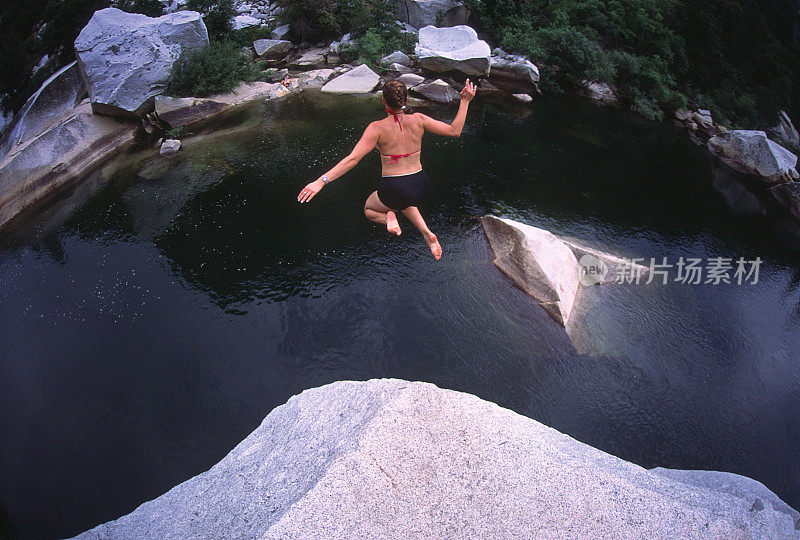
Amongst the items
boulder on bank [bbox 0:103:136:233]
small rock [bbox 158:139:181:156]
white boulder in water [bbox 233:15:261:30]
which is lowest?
small rock [bbox 158:139:181:156]

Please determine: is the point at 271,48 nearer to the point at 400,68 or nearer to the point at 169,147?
the point at 400,68

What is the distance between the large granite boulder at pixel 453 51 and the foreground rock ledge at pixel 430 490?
14045mm

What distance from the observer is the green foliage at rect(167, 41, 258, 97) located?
13.5m

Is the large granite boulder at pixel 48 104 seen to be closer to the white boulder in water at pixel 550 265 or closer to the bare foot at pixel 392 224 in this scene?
the bare foot at pixel 392 224

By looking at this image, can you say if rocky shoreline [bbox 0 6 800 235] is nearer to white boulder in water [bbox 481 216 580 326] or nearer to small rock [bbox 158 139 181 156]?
small rock [bbox 158 139 181 156]

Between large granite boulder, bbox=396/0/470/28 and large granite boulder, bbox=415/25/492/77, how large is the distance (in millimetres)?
2003

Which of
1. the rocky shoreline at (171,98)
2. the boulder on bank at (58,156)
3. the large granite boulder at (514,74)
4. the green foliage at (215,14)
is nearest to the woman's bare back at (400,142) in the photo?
the rocky shoreline at (171,98)

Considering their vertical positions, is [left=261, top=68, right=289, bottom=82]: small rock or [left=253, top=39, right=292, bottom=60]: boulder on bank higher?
[left=253, top=39, right=292, bottom=60]: boulder on bank

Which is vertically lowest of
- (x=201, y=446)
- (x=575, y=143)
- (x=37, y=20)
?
(x=575, y=143)

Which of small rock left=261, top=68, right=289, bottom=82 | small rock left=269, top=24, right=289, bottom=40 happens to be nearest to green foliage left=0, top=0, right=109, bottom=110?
small rock left=269, top=24, right=289, bottom=40

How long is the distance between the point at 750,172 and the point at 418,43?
1112 centimetres

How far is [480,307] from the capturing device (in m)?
6.78

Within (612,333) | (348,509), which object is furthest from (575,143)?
(348,509)

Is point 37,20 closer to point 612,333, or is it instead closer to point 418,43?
point 418,43
